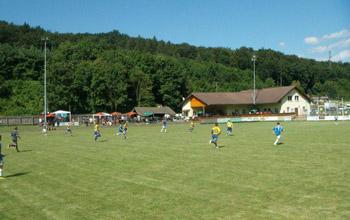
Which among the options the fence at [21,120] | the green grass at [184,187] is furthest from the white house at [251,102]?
the green grass at [184,187]

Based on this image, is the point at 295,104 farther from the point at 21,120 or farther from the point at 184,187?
the point at 184,187

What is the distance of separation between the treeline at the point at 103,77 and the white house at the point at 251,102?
1529 cm

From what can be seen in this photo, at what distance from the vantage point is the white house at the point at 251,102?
83938 mm

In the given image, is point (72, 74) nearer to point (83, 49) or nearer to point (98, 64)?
point (98, 64)

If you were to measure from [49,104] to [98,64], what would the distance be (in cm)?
1608

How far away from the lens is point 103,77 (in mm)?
90000

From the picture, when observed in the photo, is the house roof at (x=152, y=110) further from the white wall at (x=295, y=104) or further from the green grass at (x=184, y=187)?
the green grass at (x=184, y=187)

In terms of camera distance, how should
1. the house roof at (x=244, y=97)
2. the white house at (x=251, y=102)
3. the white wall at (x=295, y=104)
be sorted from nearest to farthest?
1. the house roof at (x=244, y=97)
2. the white house at (x=251, y=102)
3. the white wall at (x=295, y=104)

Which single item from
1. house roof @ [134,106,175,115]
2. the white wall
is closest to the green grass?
the white wall

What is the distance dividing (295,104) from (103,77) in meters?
40.2

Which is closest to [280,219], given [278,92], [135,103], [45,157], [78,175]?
[78,175]

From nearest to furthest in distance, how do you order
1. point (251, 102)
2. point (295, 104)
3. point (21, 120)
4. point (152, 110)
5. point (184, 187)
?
1. point (184, 187)
2. point (21, 120)
3. point (295, 104)
4. point (251, 102)
5. point (152, 110)

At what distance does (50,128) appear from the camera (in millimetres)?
59281

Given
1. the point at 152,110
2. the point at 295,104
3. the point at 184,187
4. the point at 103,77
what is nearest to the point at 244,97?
the point at 295,104
